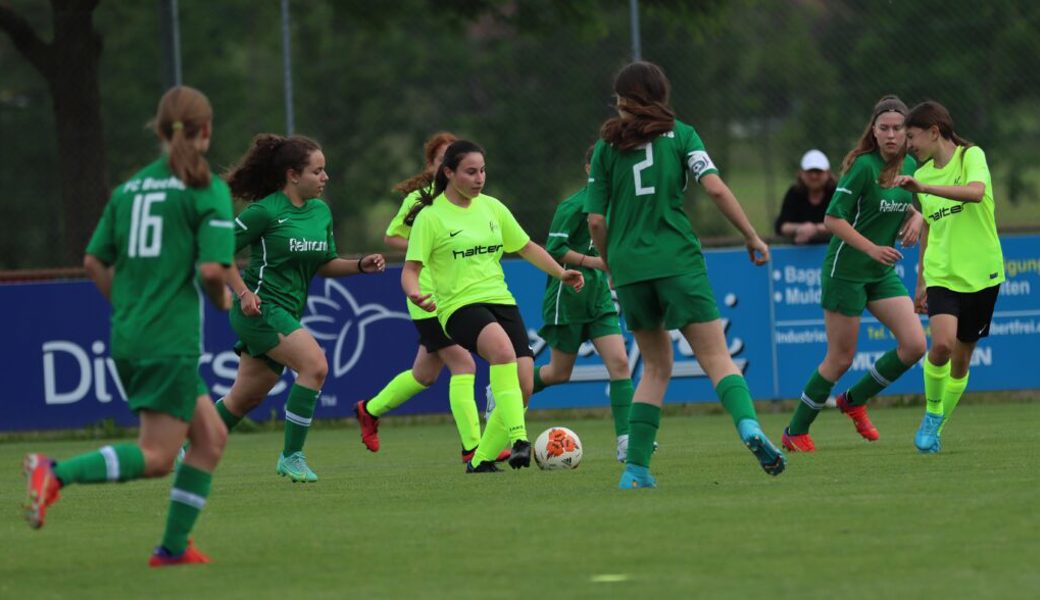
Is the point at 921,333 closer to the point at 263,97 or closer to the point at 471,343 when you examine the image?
the point at 471,343

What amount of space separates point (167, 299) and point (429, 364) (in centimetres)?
507

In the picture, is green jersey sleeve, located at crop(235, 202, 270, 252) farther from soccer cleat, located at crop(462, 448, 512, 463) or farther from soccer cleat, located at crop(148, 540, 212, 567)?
soccer cleat, located at crop(148, 540, 212, 567)

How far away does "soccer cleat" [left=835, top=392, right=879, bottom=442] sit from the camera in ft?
37.8

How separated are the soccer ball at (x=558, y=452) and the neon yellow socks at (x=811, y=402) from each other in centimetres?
142

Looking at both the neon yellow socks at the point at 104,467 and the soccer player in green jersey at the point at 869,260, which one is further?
the soccer player in green jersey at the point at 869,260

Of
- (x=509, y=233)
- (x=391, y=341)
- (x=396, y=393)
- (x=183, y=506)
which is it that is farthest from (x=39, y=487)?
(x=391, y=341)

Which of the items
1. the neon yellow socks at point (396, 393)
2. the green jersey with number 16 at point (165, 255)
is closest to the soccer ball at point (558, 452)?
the neon yellow socks at point (396, 393)

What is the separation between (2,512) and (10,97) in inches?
836

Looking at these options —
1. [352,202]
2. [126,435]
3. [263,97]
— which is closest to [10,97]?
[263,97]

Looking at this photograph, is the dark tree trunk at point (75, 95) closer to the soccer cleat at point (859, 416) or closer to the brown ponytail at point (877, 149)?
the soccer cleat at point (859, 416)

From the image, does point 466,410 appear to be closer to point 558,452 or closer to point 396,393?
point 558,452

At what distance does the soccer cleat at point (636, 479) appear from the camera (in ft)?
29.0

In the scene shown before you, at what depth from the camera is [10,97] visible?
2944 centimetres

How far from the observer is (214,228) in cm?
661
